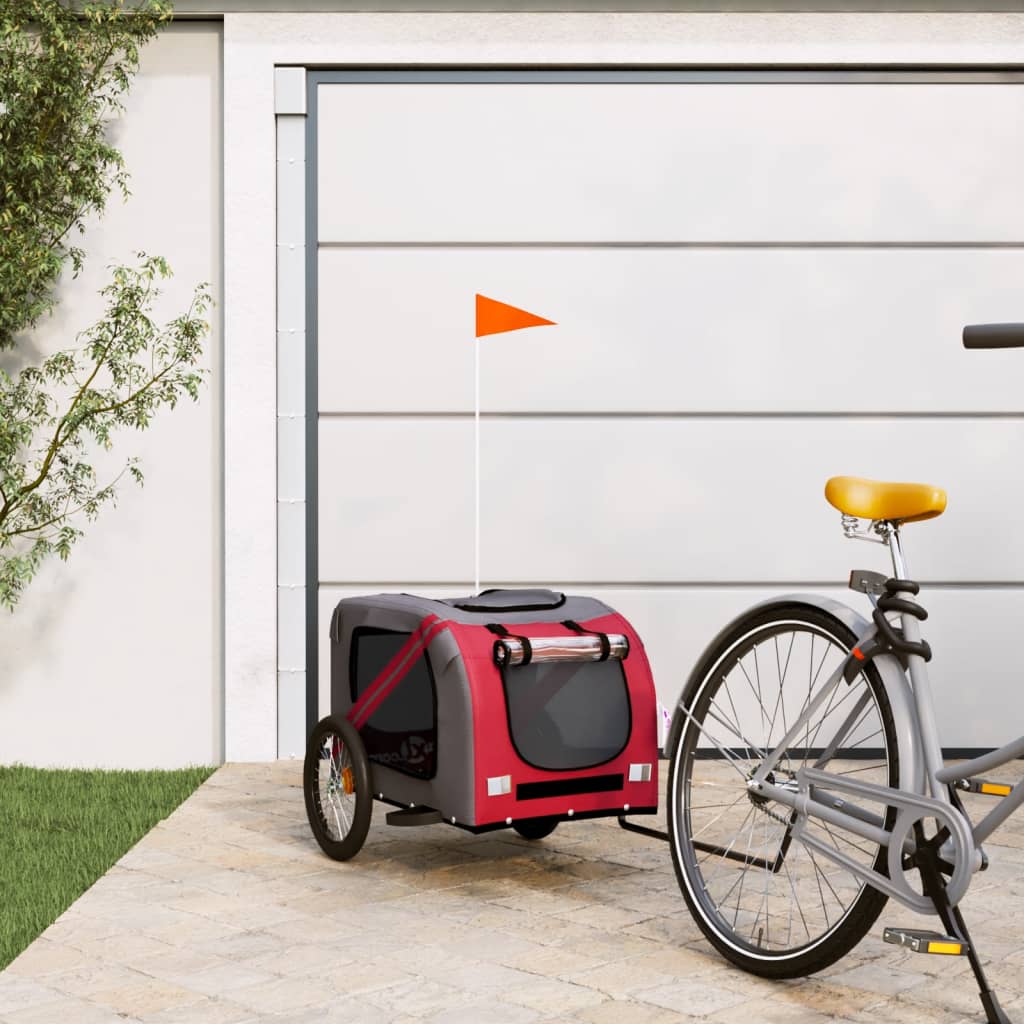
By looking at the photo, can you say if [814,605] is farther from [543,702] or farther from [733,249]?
[733,249]

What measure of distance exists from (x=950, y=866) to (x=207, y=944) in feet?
5.49

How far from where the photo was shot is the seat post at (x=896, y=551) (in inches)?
109

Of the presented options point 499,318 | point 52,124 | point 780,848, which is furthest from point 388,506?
point 780,848

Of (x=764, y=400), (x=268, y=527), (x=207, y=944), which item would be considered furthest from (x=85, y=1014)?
(x=764, y=400)

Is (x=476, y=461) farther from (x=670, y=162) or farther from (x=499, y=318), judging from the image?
(x=670, y=162)

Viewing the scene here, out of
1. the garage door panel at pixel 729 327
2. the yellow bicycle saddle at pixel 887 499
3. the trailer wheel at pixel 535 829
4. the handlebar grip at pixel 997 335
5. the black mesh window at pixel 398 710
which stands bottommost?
the trailer wheel at pixel 535 829

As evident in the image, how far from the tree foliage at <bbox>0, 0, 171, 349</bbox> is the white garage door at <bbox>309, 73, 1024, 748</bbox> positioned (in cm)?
80

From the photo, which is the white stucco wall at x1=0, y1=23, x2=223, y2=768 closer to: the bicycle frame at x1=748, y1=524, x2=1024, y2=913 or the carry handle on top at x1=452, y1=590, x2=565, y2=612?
the carry handle on top at x1=452, y1=590, x2=565, y2=612

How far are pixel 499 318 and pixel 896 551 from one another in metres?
2.89

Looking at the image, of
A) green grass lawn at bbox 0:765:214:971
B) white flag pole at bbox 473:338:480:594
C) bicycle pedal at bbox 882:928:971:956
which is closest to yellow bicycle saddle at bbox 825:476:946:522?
bicycle pedal at bbox 882:928:971:956

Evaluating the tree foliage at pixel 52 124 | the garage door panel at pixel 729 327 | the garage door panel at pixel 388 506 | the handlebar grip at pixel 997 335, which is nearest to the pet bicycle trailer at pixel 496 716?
the handlebar grip at pixel 997 335

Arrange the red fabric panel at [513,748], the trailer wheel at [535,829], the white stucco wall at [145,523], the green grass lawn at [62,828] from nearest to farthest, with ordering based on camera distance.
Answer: the red fabric panel at [513,748] → the green grass lawn at [62,828] → the trailer wheel at [535,829] → the white stucco wall at [145,523]

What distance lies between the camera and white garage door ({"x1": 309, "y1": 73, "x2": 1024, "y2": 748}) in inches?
212

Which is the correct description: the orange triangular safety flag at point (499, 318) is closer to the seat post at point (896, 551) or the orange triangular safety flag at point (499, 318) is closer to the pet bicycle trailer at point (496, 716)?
the pet bicycle trailer at point (496, 716)
